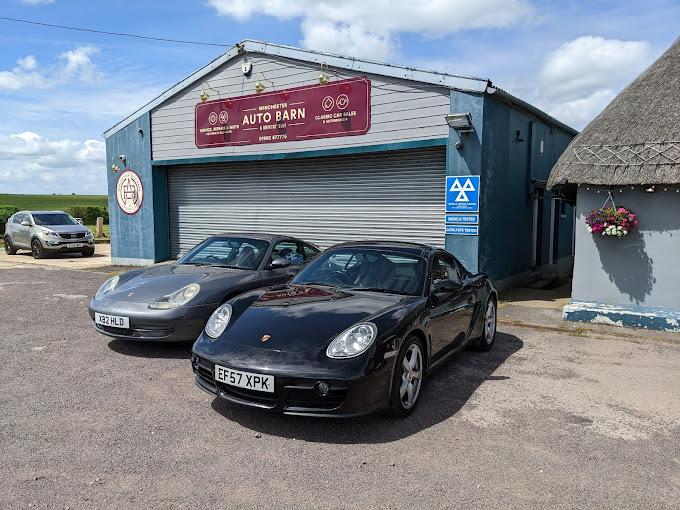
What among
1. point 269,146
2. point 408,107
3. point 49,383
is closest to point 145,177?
point 269,146

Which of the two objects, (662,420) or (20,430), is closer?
(20,430)

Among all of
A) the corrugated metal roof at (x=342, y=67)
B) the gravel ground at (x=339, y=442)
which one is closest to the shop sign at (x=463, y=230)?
the corrugated metal roof at (x=342, y=67)

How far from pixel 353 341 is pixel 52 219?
57.3ft

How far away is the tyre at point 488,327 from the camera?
607cm

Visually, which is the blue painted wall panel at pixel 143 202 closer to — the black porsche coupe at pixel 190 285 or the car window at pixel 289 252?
the black porsche coupe at pixel 190 285

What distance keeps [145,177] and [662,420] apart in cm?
1355

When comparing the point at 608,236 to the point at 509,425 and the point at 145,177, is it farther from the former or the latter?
the point at 145,177

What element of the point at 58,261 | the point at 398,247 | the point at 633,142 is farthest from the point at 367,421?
the point at 58,261

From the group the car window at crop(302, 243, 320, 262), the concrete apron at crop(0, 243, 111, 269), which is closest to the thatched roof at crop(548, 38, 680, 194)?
the car window at crop(302, 243, 320, 262)

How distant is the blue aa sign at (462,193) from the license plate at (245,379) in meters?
6.64

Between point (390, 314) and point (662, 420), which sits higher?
point (390, 314)

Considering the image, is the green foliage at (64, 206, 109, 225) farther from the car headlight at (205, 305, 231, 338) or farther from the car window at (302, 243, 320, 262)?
the car headlight at (205, 305, 231, 338)

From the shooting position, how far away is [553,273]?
14.3 m

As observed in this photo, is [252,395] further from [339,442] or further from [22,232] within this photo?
[22,232]
